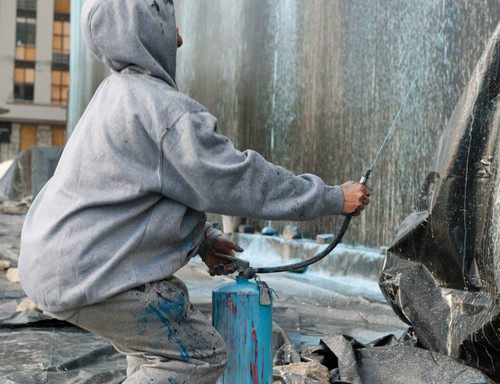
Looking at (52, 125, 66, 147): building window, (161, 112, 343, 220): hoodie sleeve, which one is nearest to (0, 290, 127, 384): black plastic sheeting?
(161, 112, 343, 220): hoodie sleeve

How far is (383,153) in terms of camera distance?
232 inches

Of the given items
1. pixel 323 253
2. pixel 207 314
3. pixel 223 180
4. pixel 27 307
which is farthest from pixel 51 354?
pixel 223 180

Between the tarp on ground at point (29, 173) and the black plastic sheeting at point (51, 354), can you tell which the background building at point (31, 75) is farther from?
the black plastic sheeting at point (51, 354)

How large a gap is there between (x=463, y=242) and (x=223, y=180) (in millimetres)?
1338

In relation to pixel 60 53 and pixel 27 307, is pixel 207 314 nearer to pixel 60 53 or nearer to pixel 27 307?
pixel 27 307

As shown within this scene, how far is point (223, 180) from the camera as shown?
60.9 inches

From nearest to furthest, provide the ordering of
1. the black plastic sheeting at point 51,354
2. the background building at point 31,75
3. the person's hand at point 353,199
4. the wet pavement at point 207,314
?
1. the person's hand at point 353,199
2. the black plastic sheeting at point 51,354
3. the wet pavement at point 207,314
4. the background building at point 31,75

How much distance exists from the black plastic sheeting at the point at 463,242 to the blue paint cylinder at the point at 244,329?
920 mm

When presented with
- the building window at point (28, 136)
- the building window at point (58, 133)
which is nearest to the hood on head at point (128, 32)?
the building window at point (58, 133)

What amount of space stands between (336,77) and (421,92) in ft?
4.64

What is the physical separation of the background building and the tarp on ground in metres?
14.0

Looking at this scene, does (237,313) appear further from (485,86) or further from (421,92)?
(421,92)

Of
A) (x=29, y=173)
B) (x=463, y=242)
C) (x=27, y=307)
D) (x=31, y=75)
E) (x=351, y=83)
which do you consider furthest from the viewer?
(x=31, y=75)

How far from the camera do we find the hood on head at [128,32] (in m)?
1.59
